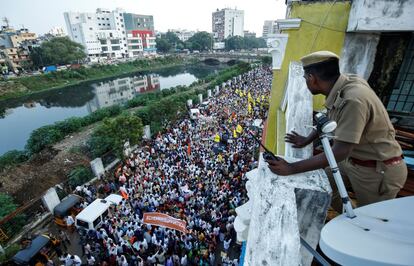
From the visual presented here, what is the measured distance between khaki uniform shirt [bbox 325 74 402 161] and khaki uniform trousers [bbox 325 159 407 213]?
0.13 metres

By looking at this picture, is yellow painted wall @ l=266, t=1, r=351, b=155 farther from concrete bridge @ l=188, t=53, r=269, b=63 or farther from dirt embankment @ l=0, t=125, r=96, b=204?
concrete bridge @ l=188, t=53, r=269, b=63

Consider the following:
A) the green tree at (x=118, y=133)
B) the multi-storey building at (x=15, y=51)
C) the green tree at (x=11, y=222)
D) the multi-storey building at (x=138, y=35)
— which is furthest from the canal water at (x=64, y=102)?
the multi-storey building at (x=138, y=35)

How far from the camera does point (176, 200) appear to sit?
11.7 metres

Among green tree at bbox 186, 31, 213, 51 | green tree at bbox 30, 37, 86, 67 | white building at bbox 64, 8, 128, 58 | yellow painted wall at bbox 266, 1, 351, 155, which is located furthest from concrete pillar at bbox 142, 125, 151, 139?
green tree at bbox 186, 31, 213, 51

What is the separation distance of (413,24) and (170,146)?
1580 centimetres

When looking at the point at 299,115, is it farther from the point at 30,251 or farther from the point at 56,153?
the point at 56,153

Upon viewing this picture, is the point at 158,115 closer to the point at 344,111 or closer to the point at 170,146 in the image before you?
the point at 170,146

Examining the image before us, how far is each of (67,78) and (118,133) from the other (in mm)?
47988

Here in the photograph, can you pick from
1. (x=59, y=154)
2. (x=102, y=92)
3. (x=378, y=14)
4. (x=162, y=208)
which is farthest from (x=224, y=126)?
(x=102, y=92)

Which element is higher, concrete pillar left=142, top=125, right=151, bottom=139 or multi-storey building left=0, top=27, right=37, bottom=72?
multi-storey building left=0, top=27, right=37, bottom=72

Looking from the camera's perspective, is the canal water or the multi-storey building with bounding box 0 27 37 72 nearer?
the canal water

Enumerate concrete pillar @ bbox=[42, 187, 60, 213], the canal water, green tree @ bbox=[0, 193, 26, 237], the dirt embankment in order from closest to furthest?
green tree @ bbox=[0, 193, 26, 237], concrete pillar @ bbox=[42, 187, 60, 213], the dirt embankment, the canal water

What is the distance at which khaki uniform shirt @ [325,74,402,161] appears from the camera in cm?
179

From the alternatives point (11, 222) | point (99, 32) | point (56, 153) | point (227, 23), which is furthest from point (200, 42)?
point (11, 222)
